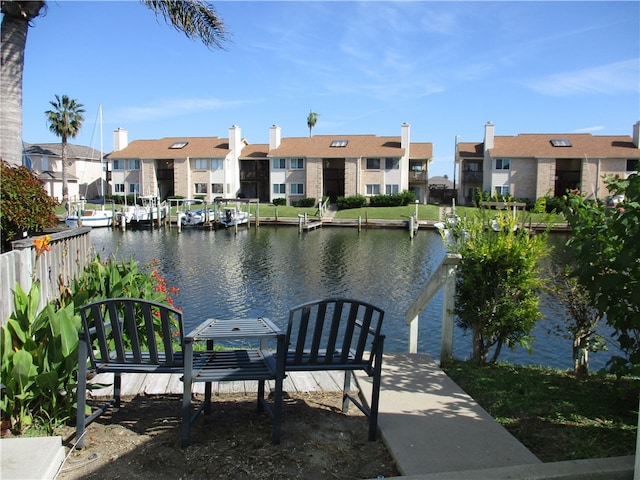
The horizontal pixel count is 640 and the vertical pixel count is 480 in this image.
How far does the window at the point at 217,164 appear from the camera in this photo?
2467 inches

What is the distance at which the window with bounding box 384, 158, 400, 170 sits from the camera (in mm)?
58406

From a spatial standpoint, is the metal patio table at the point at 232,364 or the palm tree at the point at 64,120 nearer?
the metal patio table at the point at 232,364

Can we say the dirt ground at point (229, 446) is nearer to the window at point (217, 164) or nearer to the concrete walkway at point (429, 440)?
the concrete walkway at point (429, 440)

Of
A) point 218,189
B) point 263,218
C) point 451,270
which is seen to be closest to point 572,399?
point 451,270

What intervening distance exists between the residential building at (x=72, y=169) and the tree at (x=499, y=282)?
65446mm

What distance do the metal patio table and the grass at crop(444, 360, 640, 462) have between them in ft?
6.81

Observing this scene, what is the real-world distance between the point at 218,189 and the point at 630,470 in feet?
203

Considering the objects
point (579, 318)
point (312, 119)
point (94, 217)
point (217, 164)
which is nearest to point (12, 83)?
point (579, 318)

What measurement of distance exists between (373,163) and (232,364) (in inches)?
2202

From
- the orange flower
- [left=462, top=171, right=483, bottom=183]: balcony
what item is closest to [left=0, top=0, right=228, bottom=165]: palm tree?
the orange flower

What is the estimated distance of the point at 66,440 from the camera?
168 inches

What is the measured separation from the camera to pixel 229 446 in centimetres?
424

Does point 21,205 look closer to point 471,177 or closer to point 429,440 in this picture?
point 429,440

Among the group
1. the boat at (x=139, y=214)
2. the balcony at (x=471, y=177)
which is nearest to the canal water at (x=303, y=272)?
the boat at (x=139, y=214)
